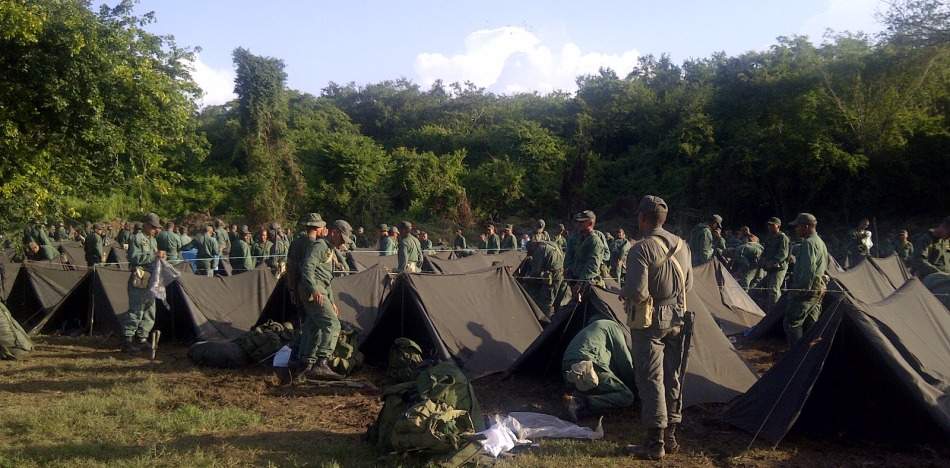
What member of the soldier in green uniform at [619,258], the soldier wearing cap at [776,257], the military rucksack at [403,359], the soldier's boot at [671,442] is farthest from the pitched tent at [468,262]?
the soldier's boot at [671,442]

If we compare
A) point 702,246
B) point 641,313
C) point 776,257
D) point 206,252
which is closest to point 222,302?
point 206,252

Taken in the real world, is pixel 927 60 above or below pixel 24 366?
above

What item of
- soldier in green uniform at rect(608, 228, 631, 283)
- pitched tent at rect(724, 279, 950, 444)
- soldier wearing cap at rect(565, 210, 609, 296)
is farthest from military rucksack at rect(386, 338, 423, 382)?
soldier in green uniform at rect(608, 228, 631, 283)

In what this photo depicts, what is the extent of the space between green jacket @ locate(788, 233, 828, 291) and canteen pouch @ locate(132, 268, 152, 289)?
27.0 ft

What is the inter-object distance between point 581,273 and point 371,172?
26921 mm

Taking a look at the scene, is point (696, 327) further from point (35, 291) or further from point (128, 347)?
point (35, 291)

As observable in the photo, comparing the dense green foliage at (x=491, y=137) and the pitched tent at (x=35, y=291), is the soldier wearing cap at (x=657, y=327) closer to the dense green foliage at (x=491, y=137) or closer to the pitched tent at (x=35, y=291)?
the dense green foliage at (x=491, y=137)

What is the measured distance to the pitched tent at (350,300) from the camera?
939cm

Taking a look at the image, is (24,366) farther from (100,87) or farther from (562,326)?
(562,326)

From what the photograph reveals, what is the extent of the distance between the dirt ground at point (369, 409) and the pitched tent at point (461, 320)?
1.09 feet

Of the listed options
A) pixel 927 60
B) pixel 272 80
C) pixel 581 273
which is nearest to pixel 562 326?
pixel 581 273

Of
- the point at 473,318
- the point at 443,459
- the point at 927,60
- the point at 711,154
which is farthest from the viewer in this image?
the point at 711,154

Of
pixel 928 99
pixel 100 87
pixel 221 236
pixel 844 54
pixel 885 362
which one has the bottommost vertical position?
pixel 885 362

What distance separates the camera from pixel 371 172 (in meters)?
35.4
